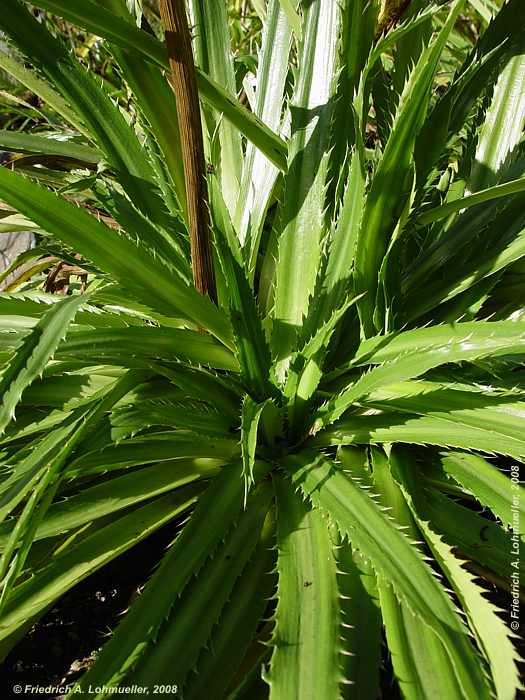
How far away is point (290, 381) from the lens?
1.04 metres

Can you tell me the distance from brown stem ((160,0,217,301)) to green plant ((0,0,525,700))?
1.1 inches

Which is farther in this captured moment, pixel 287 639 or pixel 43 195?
pixel 43 195

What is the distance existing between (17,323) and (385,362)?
0.61 meters

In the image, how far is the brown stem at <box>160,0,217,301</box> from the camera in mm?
845

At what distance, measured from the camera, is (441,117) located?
3.65 feet

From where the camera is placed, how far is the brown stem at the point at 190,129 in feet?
2.77

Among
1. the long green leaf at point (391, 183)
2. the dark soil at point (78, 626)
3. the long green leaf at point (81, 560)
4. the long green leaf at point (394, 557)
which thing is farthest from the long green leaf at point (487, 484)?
the dark soil at point (78, 626)

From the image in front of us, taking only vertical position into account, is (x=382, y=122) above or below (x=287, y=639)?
above

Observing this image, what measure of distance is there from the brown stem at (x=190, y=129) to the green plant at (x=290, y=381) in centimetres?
3

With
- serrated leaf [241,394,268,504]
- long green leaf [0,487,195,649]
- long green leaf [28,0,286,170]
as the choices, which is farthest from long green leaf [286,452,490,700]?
long green leaf [28,0,286,170]

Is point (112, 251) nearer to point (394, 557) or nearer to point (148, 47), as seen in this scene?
point (148, 47)

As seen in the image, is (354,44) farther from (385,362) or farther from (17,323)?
(17,323)

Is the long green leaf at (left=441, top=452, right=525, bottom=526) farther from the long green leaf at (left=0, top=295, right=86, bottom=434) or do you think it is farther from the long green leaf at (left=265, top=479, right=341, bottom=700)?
the long green leaf at (left=0, top=295, right=86, bottom=434)

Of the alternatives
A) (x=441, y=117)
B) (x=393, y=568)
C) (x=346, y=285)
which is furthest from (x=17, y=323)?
(x=441, y=117)
